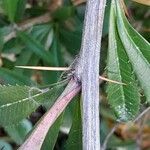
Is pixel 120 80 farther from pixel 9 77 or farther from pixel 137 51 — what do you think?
pixel 9 77

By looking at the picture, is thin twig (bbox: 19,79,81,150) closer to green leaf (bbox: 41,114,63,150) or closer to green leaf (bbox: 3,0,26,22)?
green leaf (bbox: 41,114,63,150)

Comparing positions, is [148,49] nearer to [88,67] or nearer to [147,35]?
[88,67]

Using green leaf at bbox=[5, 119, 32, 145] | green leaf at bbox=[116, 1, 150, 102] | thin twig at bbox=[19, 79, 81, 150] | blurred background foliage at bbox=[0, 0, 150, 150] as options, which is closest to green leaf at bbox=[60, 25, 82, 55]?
blurred background foliage at bbox=[0, 0, 150, 150]

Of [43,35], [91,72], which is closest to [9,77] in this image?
[43,35]

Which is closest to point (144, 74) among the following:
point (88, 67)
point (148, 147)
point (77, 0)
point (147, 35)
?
point (88, 67)

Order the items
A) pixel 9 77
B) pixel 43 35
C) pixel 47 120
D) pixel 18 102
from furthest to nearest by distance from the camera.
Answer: pixel 43 35
pixel 9 77
pixel 18 102
pixel 47 120

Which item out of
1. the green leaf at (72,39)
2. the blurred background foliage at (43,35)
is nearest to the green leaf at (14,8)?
the blurred background foliage at (43,35)
